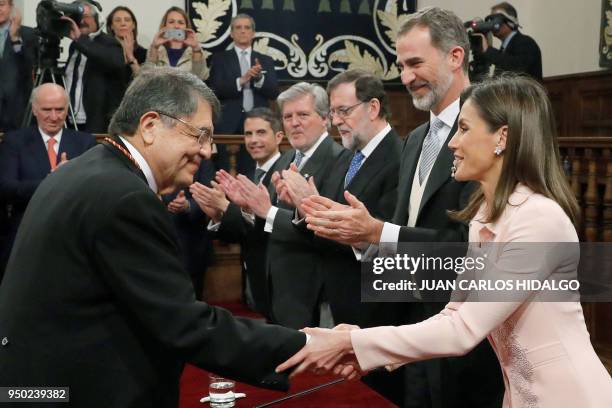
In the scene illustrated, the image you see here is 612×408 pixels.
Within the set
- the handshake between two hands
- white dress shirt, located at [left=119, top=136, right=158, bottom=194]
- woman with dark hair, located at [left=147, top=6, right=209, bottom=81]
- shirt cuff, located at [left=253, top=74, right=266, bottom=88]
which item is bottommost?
the handshake between two hands

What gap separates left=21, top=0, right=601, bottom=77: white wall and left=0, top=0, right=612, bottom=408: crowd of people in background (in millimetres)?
1714

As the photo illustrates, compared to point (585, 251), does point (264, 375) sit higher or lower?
higher

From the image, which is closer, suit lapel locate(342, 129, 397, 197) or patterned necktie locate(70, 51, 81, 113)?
suit lapel locate(342, 129, 397, 197)

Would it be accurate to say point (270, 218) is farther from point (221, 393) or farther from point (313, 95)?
point (221, 393)

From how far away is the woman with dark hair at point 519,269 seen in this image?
203 centimetres

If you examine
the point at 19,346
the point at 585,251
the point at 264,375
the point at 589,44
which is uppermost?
the point at 589,44

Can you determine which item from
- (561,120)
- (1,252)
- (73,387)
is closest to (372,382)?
(73,387)

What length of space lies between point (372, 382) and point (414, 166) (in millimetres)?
915

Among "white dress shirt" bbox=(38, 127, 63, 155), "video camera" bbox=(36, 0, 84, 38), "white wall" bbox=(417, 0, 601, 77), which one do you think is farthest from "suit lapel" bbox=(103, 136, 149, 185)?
"white wall" bbox=(417, 0, 601, 77)

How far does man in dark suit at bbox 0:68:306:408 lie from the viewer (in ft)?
6.33

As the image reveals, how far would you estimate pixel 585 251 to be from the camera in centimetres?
594

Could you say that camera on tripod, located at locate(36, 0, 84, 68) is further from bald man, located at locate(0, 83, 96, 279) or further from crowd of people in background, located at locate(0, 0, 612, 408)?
bald man, located at locate(0, 83, 96, 279)

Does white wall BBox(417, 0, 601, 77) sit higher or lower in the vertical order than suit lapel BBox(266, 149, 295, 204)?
higher

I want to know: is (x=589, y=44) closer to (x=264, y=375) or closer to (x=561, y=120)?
(x=561, y=120)
